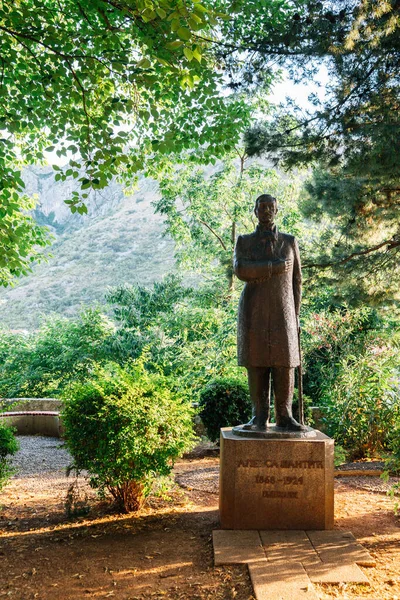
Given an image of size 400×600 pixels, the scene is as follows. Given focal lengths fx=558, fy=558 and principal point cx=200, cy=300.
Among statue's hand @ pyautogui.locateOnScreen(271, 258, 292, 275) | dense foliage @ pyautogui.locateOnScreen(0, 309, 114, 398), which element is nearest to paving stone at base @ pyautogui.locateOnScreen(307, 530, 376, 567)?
statue's hand @ pyautogui.locateOnScreen(271, 258, 292, 275)

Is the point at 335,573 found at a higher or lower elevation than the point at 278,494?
lower

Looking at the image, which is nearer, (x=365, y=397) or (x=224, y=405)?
(x=365, y=397)

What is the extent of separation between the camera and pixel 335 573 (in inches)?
143

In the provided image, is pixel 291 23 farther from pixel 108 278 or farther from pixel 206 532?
pixel 108 278

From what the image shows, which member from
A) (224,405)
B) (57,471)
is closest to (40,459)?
(57,471)

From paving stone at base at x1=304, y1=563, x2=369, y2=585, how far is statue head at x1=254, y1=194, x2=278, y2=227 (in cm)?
281

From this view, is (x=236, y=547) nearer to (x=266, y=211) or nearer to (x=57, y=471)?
(x=266, y=211)

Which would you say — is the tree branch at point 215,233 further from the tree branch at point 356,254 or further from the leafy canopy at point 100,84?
the tree branch at point 356,254

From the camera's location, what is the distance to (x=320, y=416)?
9.23 meters

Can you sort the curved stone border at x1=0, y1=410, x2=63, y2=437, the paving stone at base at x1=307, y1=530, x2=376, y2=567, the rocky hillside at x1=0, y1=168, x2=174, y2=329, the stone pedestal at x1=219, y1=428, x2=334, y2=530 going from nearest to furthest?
the paving stone at base at x1=307, y1=530, x2=376, y2=567 → the stone pedestal at x1=219, y1=428, x2=334, y2=530 → the curved stone border at x1=0, y1=410, x2=63, y2=437 → the rocky hillside at x1=0, y1=168, x2=174, y2=329

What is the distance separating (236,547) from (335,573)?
79 centimetres

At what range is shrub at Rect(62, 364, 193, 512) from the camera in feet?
15.4

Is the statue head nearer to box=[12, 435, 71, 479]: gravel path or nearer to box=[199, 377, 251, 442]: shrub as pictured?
box=[199, 377, 251, 442]: shrub

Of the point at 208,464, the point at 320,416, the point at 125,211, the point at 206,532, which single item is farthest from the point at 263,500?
the point at 125,211
